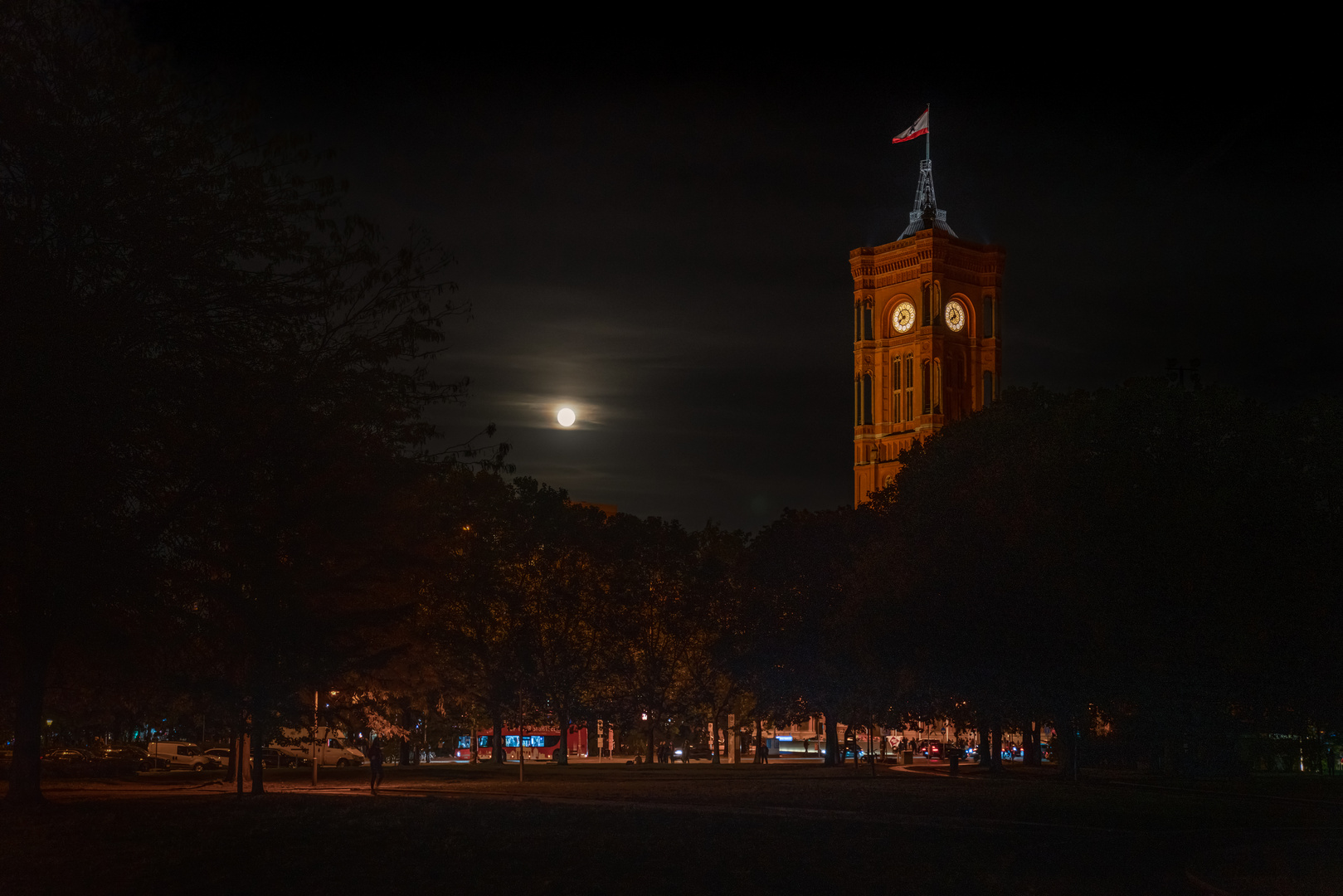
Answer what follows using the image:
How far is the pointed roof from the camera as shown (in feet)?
625

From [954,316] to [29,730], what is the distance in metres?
165

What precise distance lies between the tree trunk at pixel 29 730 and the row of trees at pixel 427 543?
0.08 meters

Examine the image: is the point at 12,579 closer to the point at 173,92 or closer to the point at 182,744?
the point at 173,92

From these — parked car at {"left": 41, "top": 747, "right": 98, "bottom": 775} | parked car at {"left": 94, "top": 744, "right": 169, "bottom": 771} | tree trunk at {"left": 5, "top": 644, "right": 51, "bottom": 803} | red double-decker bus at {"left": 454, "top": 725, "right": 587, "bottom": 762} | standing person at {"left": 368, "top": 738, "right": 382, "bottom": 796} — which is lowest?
red double-decker bus at {"left": 454, "top": 725, "right": 587, "bottom": 762}

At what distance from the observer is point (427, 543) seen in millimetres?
41219

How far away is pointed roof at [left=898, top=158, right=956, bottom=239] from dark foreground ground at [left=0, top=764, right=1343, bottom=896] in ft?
509

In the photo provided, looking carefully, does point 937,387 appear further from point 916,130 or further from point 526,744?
point 526,744

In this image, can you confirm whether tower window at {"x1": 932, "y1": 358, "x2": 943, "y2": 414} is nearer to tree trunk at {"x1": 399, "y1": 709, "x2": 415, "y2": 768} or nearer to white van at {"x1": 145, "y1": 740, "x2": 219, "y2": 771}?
tree trunk at {"x1": 399, "y1": 709, "x2": 415, "y2": 768}

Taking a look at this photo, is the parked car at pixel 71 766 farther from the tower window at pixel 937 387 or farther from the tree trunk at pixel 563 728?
the tower window at pixel 937 387

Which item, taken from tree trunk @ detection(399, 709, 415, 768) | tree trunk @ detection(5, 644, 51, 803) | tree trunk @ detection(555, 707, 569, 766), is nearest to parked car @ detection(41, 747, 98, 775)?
tree trunk @ detection(399, 709, 415, 768)

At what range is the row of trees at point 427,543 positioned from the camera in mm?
21422

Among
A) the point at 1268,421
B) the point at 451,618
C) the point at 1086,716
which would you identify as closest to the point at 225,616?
the point at 1086,716

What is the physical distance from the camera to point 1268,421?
47.9 m

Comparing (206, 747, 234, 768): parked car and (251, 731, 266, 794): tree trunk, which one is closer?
(251, 731, 266, 794): tree trunk
